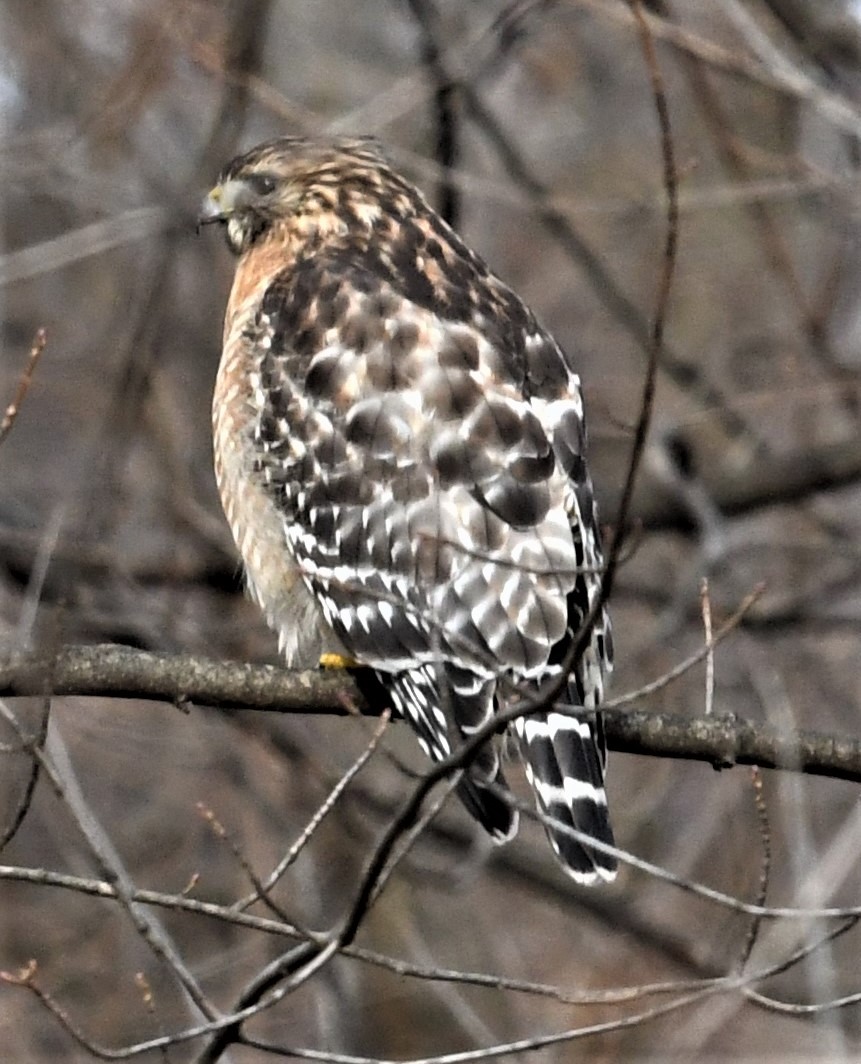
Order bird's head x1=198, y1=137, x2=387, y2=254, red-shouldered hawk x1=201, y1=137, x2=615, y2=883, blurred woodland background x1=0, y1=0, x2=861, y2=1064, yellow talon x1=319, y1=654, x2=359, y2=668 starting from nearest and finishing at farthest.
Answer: red-shouldered hawk x1=201, y1=137, x2=615, y2=883
yellow talon x1=319, y1=654, x2=359, y2=668
bird's head x1=198, y1=137, x2=387, y2=254
blurred woodland background x1=0, y1=0, x2=861, y2=1064

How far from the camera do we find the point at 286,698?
372cm

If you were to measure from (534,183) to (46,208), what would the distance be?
262 centimetres

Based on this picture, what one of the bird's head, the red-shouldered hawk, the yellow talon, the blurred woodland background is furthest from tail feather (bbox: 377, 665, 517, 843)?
the bird's head

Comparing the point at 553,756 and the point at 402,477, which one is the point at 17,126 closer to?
the point at 402,477

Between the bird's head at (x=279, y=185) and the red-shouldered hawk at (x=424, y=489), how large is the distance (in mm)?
232

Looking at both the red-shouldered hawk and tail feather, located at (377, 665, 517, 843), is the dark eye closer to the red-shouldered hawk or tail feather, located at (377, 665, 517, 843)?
the red-shouldered hawk

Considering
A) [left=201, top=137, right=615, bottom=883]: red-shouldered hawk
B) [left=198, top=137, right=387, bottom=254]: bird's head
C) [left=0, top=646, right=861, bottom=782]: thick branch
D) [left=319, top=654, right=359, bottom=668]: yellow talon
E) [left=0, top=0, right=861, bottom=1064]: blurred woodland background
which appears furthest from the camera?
[left=0, top=0, right=861, bottom=1064]: blurred woodland background

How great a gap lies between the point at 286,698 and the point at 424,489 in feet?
1.94

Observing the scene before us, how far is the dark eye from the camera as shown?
5137 millimetres

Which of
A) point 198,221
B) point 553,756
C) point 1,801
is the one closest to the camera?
point 553,756

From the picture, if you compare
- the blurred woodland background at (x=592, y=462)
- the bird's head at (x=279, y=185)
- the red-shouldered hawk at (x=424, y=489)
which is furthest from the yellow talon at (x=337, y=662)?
the bird's head at (x=279, y=185)

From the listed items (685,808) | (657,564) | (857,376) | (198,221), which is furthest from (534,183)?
(685,808)

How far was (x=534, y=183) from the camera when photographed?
6.69 m

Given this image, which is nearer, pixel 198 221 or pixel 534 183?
pixel 198 221
